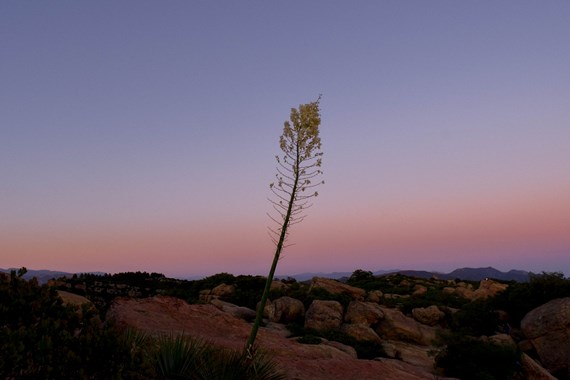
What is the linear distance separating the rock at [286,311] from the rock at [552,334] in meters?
11.0

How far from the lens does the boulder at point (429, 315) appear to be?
26594 millimetres

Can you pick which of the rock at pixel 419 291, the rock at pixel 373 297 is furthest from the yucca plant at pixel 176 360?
the rock at pixel 419 291

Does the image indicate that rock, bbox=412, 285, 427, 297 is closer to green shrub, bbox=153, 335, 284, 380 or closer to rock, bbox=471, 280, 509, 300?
rock, bbox=471, 280, 509, 300

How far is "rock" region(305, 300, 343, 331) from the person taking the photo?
71.7ft

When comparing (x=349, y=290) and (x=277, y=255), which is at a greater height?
(x=277, y=255)

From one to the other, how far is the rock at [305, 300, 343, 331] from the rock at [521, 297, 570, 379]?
902 centimetres

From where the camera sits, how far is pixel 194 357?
28.2 ft

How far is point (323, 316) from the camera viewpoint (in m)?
22.3

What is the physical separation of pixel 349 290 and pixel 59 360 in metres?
32.1

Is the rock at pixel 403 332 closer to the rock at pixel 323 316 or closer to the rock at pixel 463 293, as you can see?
the rock at pixel 323 316

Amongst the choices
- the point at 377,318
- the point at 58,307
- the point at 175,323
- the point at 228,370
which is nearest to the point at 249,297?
the point at 377,318

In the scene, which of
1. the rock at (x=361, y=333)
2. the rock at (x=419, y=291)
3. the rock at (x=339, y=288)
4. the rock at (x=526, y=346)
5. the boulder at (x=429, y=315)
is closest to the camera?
the rock at (x=361, y=333)

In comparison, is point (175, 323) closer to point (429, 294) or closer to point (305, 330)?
point (305, 330)

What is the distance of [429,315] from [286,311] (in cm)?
926
